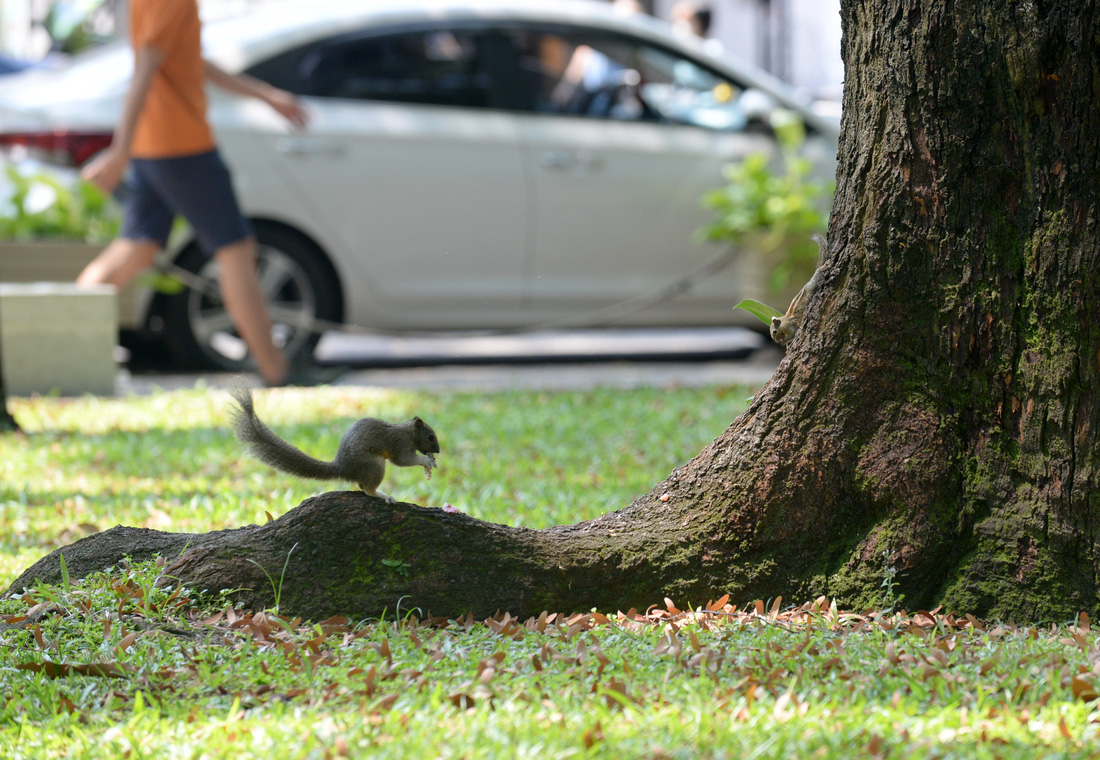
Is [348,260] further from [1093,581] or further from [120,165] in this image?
[1093,581]

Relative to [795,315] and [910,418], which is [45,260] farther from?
[910,418]

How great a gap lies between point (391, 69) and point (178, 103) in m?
1.63

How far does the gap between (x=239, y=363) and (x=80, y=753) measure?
535cm

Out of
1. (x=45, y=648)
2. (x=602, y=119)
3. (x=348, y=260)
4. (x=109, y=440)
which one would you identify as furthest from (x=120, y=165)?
(x=45, y=648)

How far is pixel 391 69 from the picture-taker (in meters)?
7.23

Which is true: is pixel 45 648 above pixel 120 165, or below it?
below

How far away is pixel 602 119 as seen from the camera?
7512 mm

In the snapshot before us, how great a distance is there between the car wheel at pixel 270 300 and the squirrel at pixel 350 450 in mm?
4199

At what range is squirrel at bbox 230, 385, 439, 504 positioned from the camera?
2801 mm

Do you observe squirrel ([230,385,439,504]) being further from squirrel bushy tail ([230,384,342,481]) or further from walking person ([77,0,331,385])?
walking person ([77,0,331,385])

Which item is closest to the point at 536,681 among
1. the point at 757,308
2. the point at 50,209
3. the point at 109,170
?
the point at 757,308

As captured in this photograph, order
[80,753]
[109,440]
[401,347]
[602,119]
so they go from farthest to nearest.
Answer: [401,347] < [602,119] < [109,440] < [80,753]

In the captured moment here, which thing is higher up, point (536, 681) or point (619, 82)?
point (619, 82)

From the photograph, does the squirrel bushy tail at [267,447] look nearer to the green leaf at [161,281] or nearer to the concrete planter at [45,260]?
the green leaf at [161,281]
